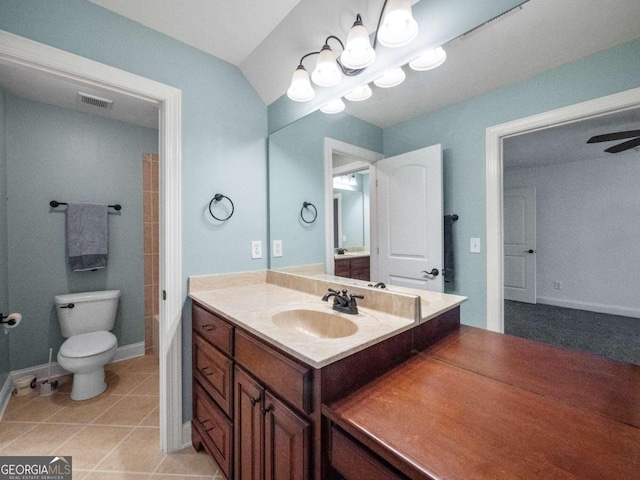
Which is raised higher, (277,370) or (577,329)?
(577,329)

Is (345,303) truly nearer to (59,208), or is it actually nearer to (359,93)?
(359,93)

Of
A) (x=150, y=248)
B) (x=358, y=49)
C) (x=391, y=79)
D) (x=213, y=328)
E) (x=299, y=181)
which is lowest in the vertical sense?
(x=213, y=328)

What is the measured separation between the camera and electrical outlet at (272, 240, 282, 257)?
182 cm

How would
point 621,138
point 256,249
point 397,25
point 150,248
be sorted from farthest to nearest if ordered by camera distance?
point 150,248 → point 256,249 → point 397,25 → point 621,138

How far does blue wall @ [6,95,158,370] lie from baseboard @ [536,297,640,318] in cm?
311

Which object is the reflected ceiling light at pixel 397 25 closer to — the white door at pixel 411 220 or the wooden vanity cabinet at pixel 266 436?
the white door at pixel 411 220

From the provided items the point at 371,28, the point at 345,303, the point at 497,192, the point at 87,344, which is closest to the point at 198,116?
the point at 371,28

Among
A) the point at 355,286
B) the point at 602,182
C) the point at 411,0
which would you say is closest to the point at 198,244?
the point at 355,286

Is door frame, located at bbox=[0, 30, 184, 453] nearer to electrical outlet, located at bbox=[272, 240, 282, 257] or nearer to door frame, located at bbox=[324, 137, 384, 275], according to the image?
electrical outlet, located at bbox=[272, 240, 282, 257]

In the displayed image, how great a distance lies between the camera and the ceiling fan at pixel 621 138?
69 centimetres

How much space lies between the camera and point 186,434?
1.56 m

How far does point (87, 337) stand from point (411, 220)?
254 cm

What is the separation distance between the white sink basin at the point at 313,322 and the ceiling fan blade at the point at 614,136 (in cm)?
97

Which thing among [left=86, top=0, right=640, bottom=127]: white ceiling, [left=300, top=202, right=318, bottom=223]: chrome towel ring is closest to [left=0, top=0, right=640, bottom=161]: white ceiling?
[left=86, top=0, right=640, bottom=127]: white ceiling
